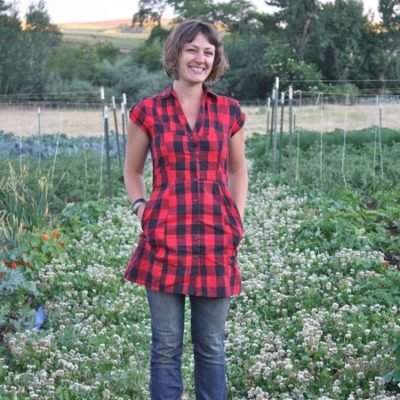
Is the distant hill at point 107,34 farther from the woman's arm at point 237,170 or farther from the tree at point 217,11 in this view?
the woman's arm at point 237,170

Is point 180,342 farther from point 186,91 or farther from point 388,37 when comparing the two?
point 388,37

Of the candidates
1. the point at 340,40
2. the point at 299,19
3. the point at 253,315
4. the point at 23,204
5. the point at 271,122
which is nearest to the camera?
the point at 253,315

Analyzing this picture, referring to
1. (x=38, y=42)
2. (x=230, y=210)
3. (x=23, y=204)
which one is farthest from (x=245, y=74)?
(x=230, y=210)

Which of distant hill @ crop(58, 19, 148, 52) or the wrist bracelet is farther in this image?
distant hill @ crop(58, 19, 148, 52)

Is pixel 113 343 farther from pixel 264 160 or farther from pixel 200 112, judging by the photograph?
pixel 264 160

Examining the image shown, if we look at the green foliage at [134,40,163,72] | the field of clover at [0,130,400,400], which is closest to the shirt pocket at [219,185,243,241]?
the field of clover at [0,130,400,400]

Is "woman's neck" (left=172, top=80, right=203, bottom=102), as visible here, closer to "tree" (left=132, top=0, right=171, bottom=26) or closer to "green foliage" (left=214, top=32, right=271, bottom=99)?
"green foliage" (left=214, top=32, right=271, bottom=99)

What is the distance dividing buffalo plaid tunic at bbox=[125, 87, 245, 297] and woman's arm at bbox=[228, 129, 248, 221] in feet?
0.38

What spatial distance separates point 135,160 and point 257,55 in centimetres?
3953

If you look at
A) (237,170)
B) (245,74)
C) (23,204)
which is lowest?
(23,204)

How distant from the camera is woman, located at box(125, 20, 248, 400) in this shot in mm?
3191

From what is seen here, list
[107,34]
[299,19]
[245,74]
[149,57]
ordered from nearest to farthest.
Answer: [245,74]
[299,19]
[149,57]
[107,34]

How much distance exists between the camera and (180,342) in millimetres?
3311

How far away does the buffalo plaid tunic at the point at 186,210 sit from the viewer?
10.4ft
